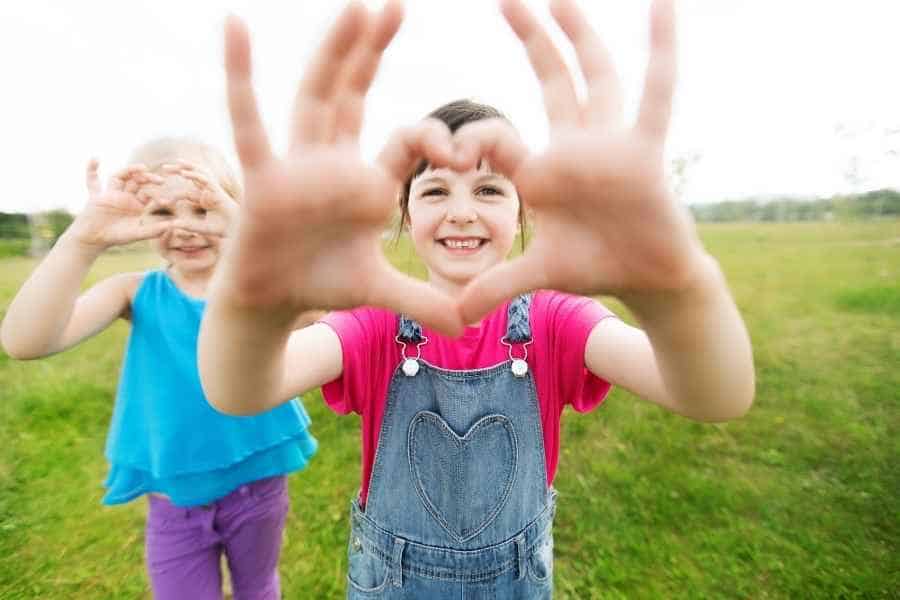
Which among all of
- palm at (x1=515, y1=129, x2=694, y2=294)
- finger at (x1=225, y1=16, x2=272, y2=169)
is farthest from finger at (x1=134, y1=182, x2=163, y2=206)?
palm at (x1=515, y1=129, x2=694, y2=294)

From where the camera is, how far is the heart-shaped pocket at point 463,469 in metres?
1.32

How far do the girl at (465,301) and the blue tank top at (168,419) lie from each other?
554 mm

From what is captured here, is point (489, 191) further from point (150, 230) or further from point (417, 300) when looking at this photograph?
point (150, 230)

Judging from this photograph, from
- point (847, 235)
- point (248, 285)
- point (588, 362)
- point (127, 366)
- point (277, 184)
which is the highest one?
point (277, 184)

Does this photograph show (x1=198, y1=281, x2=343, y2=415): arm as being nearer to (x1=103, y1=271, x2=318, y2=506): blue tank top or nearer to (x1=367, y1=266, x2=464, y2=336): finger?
(x1=367, y1=266, x2=464, y2=336): finger

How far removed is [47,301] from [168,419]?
512 millimetres

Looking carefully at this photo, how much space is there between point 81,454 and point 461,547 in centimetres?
363

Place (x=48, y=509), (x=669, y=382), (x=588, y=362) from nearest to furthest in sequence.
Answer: (x=669, y=382), (x=588, y=362), (x=48, y=509)

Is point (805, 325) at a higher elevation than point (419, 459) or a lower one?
lower

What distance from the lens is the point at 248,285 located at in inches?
29.6

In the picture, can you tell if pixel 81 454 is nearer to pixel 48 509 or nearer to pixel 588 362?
pixel 48 509

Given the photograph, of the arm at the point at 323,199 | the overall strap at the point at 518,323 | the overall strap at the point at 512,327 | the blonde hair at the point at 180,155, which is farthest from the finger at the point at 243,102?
the blonde hair at the point at 180,155

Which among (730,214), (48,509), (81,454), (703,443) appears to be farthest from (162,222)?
(730,214)

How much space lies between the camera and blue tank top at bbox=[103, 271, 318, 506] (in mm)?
1662
